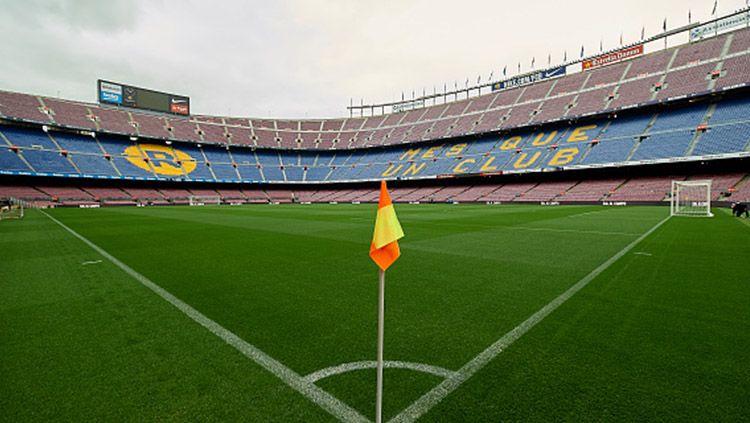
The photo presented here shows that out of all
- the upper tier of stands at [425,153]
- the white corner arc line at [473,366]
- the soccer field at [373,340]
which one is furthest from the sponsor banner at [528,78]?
the white corner arc line at [473,366]

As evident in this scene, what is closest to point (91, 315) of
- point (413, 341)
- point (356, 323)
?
point (356, 323)

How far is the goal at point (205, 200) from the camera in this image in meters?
46.9

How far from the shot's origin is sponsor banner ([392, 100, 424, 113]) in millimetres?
69375

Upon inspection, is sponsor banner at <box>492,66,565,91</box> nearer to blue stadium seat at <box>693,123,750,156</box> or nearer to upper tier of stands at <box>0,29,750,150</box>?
upper tier of stands at <box>0,29,750,150</box>

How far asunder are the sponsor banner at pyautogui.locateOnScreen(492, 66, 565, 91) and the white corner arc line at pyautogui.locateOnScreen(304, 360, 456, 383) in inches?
2458

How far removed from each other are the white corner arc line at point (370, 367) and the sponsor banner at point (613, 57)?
6094cm

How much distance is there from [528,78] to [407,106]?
79.8 feet

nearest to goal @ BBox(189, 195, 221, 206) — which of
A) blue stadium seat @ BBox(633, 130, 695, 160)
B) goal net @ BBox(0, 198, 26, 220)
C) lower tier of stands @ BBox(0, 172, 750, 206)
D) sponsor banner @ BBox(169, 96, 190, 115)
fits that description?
lower tier of stands @ BBox(0, 172, 750, 206)

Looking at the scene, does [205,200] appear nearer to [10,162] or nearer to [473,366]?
[10,162]

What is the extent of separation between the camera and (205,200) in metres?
49.6

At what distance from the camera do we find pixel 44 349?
2740mm

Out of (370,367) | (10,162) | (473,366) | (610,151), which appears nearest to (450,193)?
(610,151)

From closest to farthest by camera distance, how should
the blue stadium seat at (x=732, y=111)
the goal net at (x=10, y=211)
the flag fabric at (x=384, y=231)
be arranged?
1. the flag fabric at (x=384, y=231)
2. the goal net at (x=10, y=211)
3. the blue stadium seat at (x=732, y=111)

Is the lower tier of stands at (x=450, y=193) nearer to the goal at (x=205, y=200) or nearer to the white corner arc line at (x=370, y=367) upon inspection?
the goal at (x=205, y=200)
